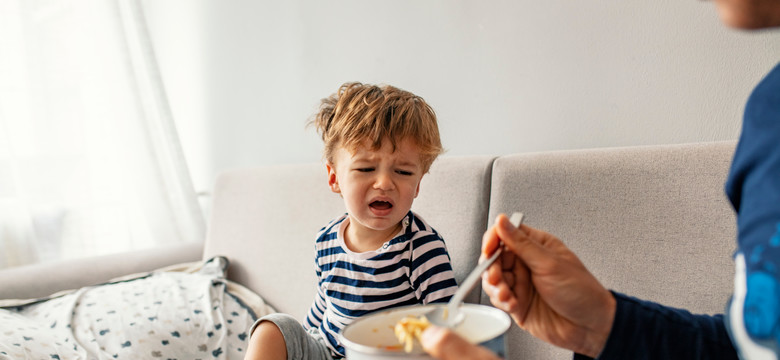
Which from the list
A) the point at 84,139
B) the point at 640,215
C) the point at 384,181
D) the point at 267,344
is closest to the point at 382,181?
the point at 384,181

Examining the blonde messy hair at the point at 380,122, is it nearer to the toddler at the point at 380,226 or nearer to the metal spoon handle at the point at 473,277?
the toddler at the point at 380,226

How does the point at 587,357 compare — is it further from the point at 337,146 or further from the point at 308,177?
the point at 308,177

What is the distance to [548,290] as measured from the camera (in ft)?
2.25

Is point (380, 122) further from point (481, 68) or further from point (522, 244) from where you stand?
point (522, 244)

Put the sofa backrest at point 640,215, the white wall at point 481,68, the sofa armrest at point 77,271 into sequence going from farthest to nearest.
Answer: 1. the sofa armrest at point 77,271
2. the white wall at point 481,68
3. the sofa backrest at point 640,215

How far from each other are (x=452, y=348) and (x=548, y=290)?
0.22m

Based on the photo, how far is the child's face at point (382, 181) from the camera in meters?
1.22

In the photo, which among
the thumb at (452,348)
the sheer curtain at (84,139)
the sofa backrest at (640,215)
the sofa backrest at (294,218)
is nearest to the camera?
the thumb at (452,348)

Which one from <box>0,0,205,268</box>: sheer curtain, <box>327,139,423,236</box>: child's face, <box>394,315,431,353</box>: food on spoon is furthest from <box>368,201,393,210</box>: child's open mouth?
<box>0,0,205,268</box>: sheer curtain

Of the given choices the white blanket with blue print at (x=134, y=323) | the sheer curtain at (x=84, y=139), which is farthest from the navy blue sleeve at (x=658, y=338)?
the sheer curtain at (x=84, y=139)

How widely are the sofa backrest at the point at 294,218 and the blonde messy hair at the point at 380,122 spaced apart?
Answer: 0.12 metres

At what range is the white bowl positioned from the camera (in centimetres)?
56

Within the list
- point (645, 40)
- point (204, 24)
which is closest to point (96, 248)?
point (204, 24)

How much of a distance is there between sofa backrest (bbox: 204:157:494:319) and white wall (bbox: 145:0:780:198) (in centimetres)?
19
